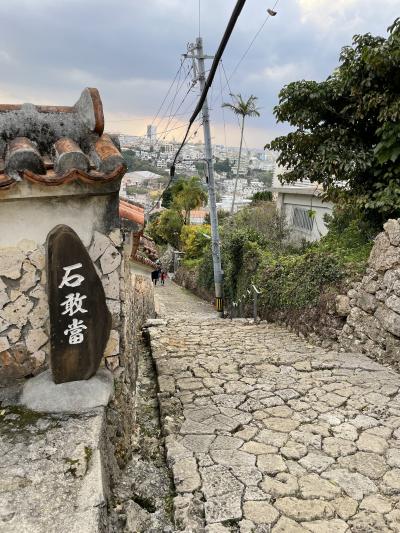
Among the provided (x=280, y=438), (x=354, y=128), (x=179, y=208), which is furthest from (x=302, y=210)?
(x=179, y=208)

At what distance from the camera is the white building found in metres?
20.2

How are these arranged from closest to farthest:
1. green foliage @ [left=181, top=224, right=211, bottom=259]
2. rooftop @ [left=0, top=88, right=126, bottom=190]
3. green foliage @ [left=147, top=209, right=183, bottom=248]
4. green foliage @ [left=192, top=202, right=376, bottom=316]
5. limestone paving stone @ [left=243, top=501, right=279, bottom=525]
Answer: rooftop @ [left=0, top=88, right=126, bottom=190] < limestone paving stone @ [left=243, top=501, right=279, bottom=525] < green foliage @ [left=192, top=202, right=376, bottom=316] < green foliage @ [left=181, top=224, right=211, bottom=259] < green foliage @ [left=147, top=209, right=183, bottom=248]

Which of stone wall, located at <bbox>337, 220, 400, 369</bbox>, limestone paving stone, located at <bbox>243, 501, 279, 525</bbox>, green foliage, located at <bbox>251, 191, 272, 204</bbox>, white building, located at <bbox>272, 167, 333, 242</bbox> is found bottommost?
limestone paving stone, located at <bbox>243, 501, 279, 525</bbox>

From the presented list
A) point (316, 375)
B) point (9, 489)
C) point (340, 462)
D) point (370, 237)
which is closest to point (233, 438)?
point (340, 462)

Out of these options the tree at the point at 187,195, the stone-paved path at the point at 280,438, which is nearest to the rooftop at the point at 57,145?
the stone-paved path at the point at 280,438

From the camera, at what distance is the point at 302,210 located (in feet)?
71.3

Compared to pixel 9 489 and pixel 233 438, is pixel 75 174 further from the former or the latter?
pixel 233 438

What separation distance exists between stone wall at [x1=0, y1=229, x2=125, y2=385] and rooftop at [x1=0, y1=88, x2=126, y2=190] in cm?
63

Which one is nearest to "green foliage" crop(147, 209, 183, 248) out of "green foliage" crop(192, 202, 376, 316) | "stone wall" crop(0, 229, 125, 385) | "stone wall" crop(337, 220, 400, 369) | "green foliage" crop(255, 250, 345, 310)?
"green foliage" crop(192, 202, 376, 316)

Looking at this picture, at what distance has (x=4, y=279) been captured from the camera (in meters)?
3.41

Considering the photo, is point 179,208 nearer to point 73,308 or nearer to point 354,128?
point 354,128

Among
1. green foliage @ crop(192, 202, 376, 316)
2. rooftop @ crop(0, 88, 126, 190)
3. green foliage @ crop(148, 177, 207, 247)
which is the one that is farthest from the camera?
green foliage @ crop(148, 177, 207, 247)

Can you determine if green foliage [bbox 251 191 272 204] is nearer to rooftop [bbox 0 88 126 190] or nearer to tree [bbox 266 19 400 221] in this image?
tree [bbox 266 19 400 221]

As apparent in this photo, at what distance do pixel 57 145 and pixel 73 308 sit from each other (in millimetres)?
1393
